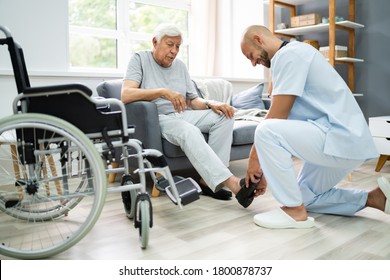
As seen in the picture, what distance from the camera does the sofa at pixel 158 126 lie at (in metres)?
2.18

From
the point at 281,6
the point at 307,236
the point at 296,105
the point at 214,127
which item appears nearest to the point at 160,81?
the point at 214,127

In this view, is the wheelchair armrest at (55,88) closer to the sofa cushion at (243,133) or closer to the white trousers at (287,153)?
the white trousers at (287,153)

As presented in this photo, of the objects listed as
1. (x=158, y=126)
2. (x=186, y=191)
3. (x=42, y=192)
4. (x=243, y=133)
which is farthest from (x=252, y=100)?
(x=42, y=192)

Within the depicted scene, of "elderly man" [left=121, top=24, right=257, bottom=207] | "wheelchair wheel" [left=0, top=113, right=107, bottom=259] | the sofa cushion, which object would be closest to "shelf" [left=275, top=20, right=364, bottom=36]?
the sofa cushion

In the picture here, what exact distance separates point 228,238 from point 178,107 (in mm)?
810

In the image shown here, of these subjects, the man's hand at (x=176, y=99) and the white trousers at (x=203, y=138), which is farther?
the man's hand at (x=176, y=99)

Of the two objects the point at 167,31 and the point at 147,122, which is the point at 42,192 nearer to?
the point at 147,122

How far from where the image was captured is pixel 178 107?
83.0 inches

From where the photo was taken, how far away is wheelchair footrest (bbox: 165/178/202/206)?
1.65 meters

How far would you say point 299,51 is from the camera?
163 centimetres

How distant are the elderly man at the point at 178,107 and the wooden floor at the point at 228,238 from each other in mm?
255

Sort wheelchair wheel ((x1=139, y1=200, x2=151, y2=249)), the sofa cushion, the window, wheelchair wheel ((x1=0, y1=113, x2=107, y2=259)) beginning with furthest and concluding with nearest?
the window < the sofa cushion < wheelchair wheel ((x1=139, y1=200, x2=151, y2=249)) < wheelchair wheel ((x1=0, y1=113, x2=107, y2=259))

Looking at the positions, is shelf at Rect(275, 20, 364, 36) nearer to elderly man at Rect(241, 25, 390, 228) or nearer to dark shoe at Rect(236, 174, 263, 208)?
elderly man at Rect(241, 25, 390, 228)

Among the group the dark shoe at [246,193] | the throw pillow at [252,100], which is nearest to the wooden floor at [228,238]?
the dark shoe at [246,193]
